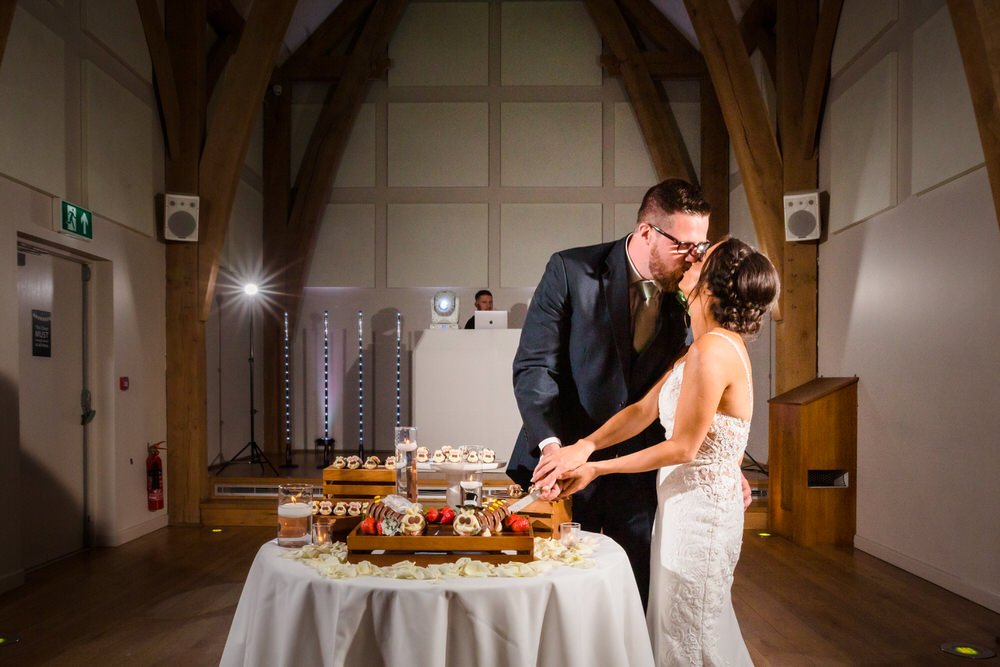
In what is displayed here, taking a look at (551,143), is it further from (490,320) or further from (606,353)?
(606,353)

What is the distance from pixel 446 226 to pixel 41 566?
5424 millimetres

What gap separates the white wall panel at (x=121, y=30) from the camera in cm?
518

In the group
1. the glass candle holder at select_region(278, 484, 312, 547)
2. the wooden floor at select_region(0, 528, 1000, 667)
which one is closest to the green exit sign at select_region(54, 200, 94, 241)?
the wooden floor at select_region(0, 528, 1000, 667)

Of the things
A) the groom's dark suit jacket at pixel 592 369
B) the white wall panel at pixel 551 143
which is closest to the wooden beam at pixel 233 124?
the white wall panel at pixel 551 143

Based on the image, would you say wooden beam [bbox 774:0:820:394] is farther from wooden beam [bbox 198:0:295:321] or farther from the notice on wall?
the notice on wall

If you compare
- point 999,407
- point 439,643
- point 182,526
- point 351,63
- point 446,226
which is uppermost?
point 351,63

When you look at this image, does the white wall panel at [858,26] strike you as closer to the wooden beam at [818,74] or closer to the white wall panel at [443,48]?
the wooden beam at [818,74]

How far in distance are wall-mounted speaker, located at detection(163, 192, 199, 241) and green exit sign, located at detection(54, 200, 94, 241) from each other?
3.03 feet

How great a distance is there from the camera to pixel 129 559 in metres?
4.98

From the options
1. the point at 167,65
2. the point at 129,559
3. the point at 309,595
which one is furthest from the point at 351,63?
the point at 309,595

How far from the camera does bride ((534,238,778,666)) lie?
6.16 ft

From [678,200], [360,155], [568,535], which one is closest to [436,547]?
[568,535]

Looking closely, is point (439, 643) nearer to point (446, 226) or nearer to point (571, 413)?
point (571, 413)

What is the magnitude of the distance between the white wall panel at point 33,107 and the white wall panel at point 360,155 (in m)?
4.13
